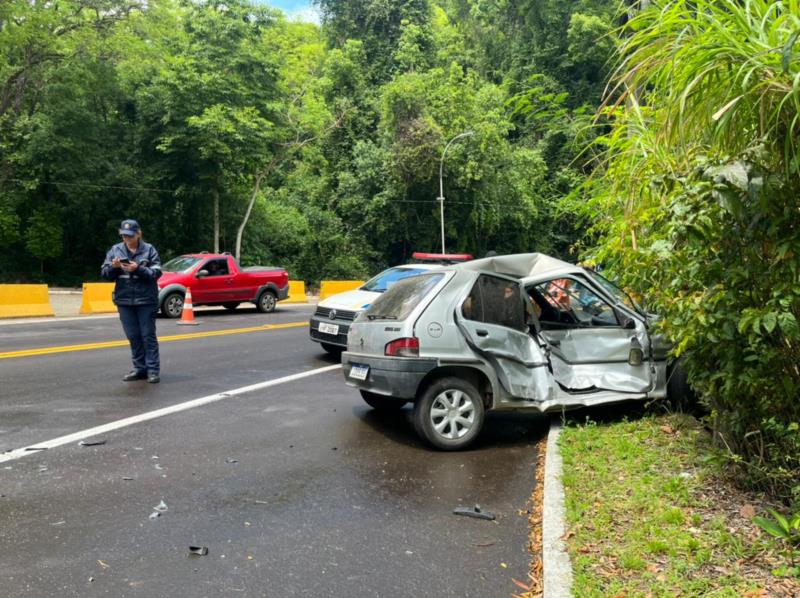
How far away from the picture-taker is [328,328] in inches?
410

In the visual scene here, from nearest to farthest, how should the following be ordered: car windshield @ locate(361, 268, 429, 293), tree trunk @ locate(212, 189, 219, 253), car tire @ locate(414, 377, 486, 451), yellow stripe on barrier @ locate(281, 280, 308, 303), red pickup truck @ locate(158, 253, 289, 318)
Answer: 1. car tire @ locate(414, 377, 486, 451)
2. car windshield @ locate(361, 268, 429, 293)
3. red pickup truck @ locate(158, 253, 289, 318)
4. yellow stripe on barrier @ locate(281, 280, 308, 303)
5. tree trunk @ locate(212, 189, 219, 253)

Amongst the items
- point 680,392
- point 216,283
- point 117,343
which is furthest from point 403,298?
point 216,283

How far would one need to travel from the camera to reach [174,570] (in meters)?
3.49

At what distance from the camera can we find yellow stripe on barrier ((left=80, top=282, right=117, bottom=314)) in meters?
18.6

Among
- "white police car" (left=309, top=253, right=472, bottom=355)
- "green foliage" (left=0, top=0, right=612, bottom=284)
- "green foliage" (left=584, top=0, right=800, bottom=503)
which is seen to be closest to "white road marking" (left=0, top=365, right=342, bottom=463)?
"white police car" (left=309, top=253, right=472, bottom=355)

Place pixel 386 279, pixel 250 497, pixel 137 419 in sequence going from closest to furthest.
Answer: pixel 250 497 → pixel 137 419 → pixel 386 279

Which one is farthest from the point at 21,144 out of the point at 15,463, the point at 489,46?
the point at 489,46

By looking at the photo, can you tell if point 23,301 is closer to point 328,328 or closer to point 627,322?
point 328,328

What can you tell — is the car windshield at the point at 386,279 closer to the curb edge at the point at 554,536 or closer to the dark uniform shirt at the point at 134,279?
the dark uniform shirt at the point at 134,279

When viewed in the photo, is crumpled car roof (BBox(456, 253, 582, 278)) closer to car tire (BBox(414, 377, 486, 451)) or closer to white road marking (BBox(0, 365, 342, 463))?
car tire (BBox(414, 377, 486, 451))

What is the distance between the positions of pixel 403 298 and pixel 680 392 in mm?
2917

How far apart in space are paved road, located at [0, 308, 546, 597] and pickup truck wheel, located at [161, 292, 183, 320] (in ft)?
28.7

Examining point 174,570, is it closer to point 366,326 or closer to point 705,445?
point 366,326

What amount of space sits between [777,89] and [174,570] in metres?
4.02
